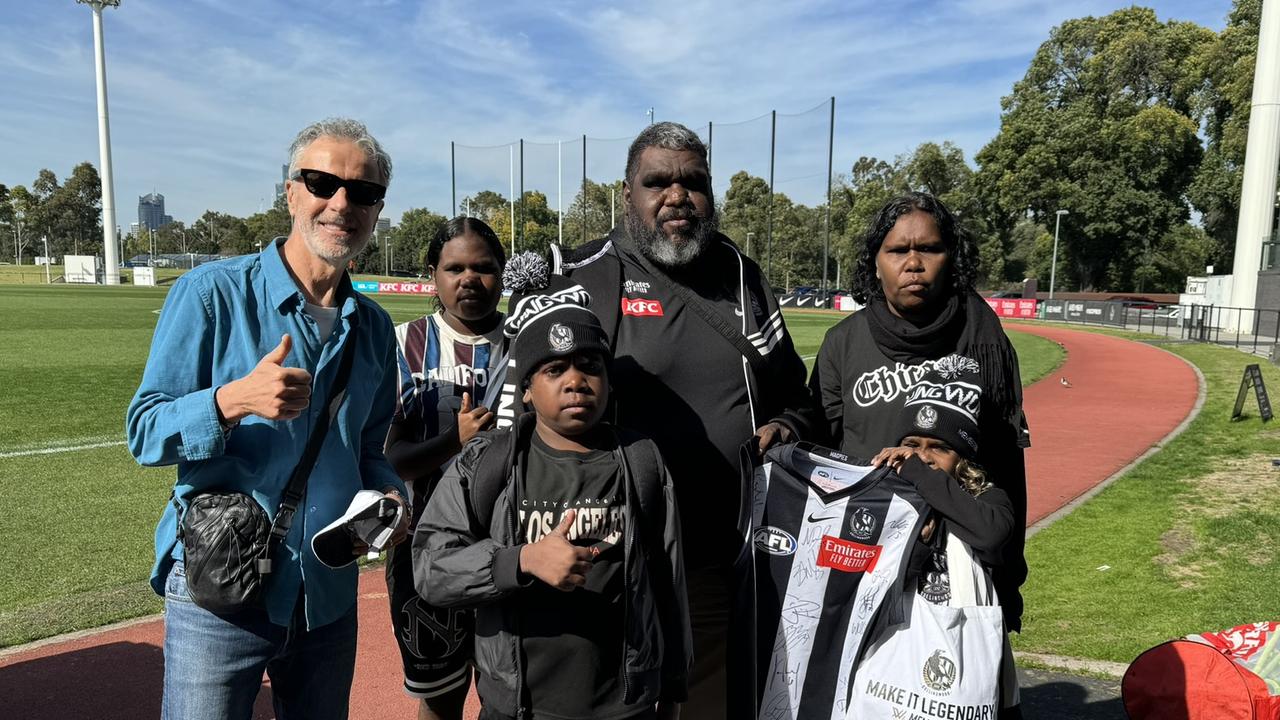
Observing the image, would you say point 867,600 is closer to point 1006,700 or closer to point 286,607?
point 1006,700

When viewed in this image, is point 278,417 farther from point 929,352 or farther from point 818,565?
point 929,352

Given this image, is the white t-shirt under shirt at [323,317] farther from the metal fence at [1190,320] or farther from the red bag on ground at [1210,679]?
the metal fence at [1190,320]

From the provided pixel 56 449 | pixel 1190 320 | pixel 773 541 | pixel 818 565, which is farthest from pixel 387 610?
pixel 1190 320

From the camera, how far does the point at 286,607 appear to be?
2066 mm

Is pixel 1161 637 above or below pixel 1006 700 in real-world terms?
below

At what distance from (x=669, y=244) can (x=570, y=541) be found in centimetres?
111

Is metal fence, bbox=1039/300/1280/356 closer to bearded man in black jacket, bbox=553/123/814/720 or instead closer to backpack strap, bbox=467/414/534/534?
bearded man in black jacket, bbox=553/123/814/720

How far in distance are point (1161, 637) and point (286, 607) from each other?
482 cm

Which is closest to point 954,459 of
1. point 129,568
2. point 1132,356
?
point 129,568

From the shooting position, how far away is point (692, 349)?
2.69m

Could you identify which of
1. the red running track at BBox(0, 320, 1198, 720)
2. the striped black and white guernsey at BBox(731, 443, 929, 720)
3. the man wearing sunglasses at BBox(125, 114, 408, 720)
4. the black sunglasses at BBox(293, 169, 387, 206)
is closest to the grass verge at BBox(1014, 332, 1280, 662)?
the red running track at BBox(0, 320, 1198, 720)

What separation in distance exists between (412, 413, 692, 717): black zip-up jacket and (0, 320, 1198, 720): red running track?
190 centimetres

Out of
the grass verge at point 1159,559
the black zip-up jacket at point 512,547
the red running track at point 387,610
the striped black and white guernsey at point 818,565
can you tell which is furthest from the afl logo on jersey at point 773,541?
the grass verge at point 1159,559

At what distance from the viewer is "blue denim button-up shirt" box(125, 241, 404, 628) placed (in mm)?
1914
